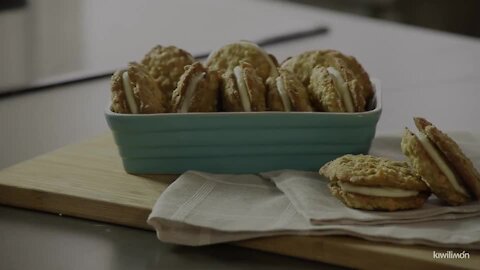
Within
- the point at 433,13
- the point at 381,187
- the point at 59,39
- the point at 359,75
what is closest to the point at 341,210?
the point at 381,187

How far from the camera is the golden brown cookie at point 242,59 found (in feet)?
4.30

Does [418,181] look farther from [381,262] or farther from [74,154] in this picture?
[74,154]

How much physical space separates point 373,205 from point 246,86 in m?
0.24

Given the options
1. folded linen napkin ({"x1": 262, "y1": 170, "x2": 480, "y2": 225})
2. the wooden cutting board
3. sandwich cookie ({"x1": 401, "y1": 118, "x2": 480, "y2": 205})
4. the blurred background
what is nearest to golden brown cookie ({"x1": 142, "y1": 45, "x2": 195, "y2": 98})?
the wooden cutting board

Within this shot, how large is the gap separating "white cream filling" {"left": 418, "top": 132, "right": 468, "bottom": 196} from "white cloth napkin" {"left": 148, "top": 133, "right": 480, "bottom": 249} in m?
0.02

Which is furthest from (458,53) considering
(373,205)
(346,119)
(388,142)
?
(373,205)

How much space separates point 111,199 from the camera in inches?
45.4

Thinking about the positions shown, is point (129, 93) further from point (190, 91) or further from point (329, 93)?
point (329, 93)

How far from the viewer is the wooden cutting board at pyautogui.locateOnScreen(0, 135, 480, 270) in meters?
1.01

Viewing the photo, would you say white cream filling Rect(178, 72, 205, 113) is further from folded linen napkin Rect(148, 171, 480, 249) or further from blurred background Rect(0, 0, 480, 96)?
blurred background Rect(0, 0, 480, 96)

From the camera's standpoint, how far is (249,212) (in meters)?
1.10

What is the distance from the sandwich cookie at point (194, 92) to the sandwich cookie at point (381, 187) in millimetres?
215

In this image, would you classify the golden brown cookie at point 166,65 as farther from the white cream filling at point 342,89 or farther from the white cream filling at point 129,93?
the white cream filling at point 342,89

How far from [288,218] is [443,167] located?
18 cm
